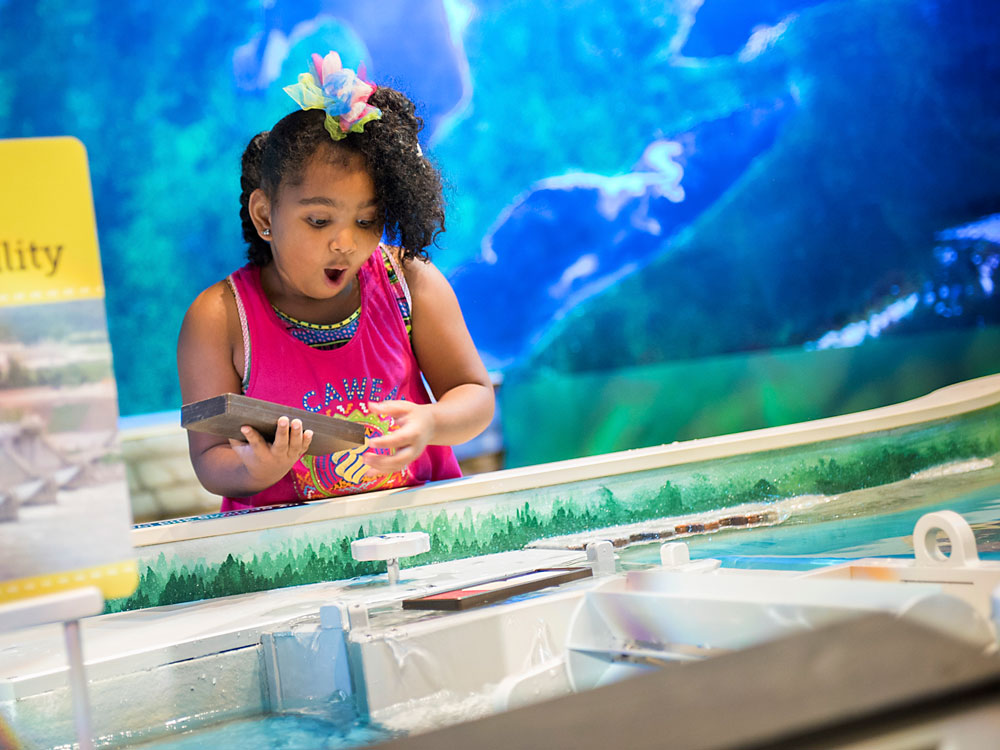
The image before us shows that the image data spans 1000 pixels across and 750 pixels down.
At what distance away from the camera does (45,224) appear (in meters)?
0.63

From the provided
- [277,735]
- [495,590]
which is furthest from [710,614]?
[277,735]

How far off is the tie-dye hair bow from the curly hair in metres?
0.03

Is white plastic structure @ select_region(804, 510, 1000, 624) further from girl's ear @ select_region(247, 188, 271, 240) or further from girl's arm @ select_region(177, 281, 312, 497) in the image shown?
girl's ear @ select_region(247, 188, 271, 240)

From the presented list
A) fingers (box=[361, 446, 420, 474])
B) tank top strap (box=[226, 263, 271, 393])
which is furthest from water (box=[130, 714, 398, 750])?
tank top strap (box=[226, 263, 271, 393])

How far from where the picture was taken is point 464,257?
603 cm

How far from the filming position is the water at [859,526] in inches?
39.7

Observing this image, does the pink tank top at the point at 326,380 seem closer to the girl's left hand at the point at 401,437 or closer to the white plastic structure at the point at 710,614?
the girl's left hand at the point at 401,437

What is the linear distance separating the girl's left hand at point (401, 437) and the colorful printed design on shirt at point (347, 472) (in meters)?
0.06

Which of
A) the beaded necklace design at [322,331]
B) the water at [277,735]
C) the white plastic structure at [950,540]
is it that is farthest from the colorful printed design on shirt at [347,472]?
the white plastic structure at [950,540]

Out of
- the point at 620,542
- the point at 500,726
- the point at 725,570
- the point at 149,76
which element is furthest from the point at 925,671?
the point at 149,76

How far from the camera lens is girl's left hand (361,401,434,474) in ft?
4.64

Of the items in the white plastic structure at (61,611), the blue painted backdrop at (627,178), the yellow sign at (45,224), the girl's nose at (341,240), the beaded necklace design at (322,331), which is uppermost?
the blue painted backdrop at (627,178)

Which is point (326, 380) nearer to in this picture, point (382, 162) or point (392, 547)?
point (382, 162)

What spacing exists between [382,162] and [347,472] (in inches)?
19.2
